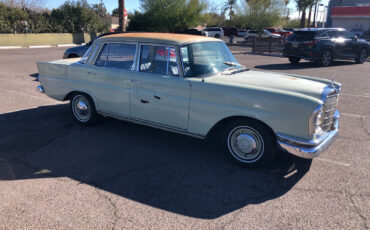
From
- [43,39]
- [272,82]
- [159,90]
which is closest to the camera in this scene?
[272,82]

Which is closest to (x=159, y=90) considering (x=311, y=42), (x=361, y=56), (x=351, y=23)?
(x=311, y=42)

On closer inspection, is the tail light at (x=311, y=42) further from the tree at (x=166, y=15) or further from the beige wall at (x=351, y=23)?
the beige wall at (x=351, y=23)

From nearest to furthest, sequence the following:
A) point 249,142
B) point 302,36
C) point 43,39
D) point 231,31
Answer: point 249,142, point 302,36, point 43,39, point 231,31

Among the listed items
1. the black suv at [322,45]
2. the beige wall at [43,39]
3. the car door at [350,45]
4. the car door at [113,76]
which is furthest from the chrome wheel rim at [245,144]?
the beige wall at [43,39]

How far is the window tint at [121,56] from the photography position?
492 centimetres

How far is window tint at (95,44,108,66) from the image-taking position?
5.25m

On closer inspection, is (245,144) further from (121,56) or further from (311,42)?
(311,42)

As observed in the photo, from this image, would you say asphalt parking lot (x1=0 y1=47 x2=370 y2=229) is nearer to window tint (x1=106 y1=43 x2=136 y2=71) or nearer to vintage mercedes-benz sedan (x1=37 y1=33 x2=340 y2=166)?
vintage mercedes-benz sedan (x1=37 y1=33 x2=340 y2=166)

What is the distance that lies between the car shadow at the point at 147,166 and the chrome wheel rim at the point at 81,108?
21cm

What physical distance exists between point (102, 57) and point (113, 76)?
1.70 ft

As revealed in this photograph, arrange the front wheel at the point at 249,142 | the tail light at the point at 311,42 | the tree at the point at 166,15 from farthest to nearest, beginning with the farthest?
the tree at the point at 166,15 < the tail light at the point at 311,42 < the front wheel at the point at 249,142

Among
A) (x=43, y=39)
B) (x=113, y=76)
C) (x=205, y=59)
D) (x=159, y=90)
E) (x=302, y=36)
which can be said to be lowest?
(x=159, y=90)

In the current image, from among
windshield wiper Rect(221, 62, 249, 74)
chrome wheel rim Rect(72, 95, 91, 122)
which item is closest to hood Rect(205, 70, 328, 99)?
windshield wiper Rect(221, 62, 249, 74)

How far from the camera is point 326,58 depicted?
47.8 ft
